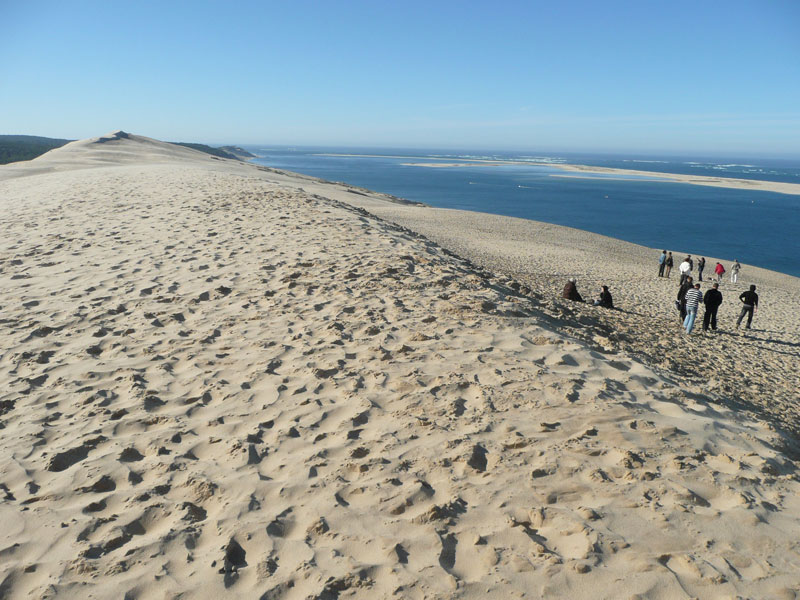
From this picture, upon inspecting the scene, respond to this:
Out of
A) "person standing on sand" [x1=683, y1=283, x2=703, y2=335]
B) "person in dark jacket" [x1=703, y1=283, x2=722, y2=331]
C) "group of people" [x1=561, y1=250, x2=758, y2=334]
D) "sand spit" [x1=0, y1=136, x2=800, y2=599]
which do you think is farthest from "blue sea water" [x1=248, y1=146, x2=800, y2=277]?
"sand spit" [x1=0, y1=136, x2=800, y2=599]

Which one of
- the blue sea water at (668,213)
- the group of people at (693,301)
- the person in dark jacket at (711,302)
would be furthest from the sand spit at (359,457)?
the blue sea water at (668,213)

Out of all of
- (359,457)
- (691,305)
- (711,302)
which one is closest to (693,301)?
(691,305)

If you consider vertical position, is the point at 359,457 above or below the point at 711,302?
above

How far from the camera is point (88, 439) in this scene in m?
4.18

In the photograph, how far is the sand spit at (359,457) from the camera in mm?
2977

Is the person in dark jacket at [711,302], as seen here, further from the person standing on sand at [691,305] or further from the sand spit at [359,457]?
the sand spit at [359,457]

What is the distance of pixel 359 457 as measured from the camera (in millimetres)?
4008

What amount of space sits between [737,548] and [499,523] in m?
1.40

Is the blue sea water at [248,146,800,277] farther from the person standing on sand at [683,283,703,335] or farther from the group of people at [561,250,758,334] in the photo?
the person standing on sand at [683,283,703,335]

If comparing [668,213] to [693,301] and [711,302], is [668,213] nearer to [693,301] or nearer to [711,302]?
[711,302]

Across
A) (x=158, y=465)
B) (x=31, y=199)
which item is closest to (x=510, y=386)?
(x=158, y=465)

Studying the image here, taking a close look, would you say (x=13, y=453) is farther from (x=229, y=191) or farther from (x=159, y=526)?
(x=229, y=191)

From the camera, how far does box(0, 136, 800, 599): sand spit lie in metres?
2.98

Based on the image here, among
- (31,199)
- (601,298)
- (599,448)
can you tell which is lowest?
(601,298)
